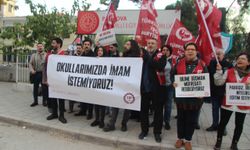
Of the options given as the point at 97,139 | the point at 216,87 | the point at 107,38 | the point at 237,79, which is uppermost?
the point at 107,38

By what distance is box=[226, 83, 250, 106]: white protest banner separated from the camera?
5402mm

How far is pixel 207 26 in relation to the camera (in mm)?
5809

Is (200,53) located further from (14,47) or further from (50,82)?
(14,47)

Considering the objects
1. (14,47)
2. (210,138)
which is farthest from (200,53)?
(14,47)

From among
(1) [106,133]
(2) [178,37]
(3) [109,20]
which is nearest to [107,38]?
(3) [109,20]

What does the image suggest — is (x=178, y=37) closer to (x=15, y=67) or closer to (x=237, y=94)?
(x=237, y=94)

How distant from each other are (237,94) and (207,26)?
138 centimetres

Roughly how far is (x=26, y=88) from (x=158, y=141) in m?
7.36

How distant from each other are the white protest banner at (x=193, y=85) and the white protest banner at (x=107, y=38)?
2.49 meters

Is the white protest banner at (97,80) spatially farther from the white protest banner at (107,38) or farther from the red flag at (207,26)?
the red flag at (207,26)

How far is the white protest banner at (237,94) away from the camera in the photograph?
17.7 feet

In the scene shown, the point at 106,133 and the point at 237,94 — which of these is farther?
the point at 106,133

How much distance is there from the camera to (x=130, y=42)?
6.21 metres

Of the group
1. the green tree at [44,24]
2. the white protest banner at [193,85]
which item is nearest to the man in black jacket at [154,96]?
the white protest banner at [193,85]
